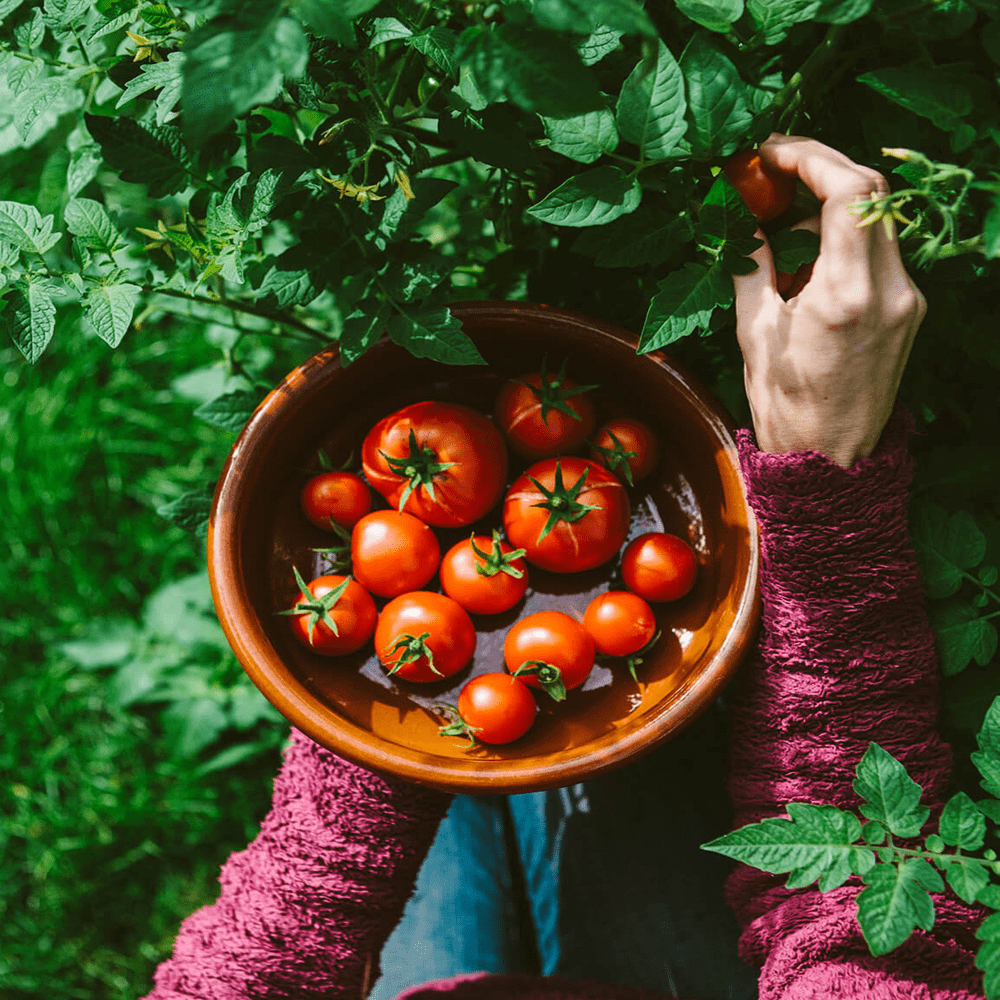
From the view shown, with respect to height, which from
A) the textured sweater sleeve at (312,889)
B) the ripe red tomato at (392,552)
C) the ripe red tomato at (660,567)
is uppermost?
the ripe red tomato at (392,552)

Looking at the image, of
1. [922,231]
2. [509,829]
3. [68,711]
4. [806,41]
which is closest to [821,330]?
[922,231]

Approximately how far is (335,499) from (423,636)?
0.56ft

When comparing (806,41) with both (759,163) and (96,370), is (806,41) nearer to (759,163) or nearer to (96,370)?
(759,163)

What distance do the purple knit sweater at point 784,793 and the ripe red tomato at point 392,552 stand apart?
0.19m

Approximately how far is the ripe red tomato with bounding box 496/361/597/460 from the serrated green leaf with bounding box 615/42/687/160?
0.26 meters

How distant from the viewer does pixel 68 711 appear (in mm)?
1477

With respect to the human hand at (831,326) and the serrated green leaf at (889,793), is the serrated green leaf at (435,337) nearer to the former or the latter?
the human hand at (831,326)

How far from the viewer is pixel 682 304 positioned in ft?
2.01

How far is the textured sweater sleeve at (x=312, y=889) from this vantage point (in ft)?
2.66

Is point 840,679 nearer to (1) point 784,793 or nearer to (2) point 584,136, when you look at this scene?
(1) point 784,793

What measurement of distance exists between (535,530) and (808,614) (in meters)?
0.25

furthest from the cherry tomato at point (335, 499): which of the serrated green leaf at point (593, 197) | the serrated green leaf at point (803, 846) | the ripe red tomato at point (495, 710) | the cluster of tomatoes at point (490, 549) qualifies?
the serrated green leaf at point (803, 846)

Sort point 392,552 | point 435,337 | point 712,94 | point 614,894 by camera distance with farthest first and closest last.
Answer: point 614,894, point 392,552, point 435,337, point 712,94

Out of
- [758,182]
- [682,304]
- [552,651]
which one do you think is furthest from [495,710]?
[758,182]
